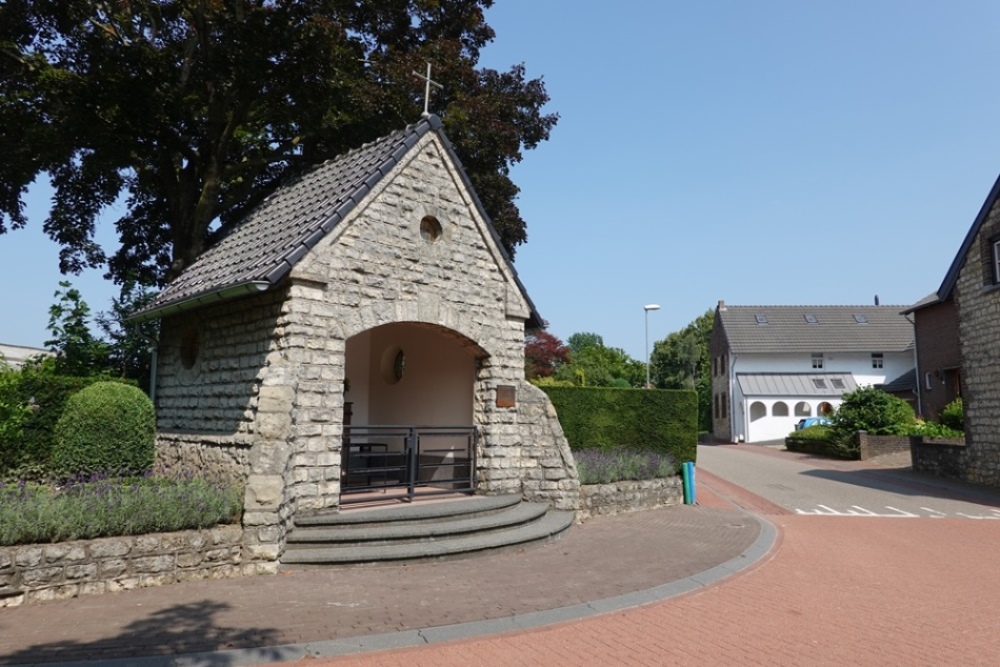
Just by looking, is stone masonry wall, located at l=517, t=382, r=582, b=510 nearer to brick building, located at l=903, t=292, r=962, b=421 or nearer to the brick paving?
the brick paving

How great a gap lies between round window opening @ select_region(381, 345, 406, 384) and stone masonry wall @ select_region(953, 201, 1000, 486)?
1550cm

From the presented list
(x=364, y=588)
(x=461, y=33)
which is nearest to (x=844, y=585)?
(x=364, y=588)

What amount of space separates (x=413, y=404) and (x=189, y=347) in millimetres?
4522

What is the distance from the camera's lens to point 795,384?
41625mm

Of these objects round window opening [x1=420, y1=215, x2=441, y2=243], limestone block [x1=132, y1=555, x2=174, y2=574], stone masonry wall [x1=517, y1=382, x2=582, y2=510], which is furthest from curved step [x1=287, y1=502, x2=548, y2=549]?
round window opening [x1=420, y1=215, x2=441, y2=243]

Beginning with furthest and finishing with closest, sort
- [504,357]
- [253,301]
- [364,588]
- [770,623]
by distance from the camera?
[504,357], [253,301], [364,588], [770,623]

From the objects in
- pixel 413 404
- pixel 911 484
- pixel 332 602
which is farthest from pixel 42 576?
pixel 911 484

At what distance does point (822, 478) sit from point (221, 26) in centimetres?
2099

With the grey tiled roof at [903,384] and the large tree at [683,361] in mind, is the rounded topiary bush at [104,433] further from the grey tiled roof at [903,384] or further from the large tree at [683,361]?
the large tree at [683,361]

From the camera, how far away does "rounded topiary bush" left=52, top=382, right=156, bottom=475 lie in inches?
364

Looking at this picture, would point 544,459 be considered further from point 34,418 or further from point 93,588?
point 34,418

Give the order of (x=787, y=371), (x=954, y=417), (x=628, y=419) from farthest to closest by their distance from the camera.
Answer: (x=787, y=371)
(x=954, y=417)
(x=628, y=419)

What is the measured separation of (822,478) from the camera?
20.4 m

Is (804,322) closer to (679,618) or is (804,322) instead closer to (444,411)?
(444,411)
